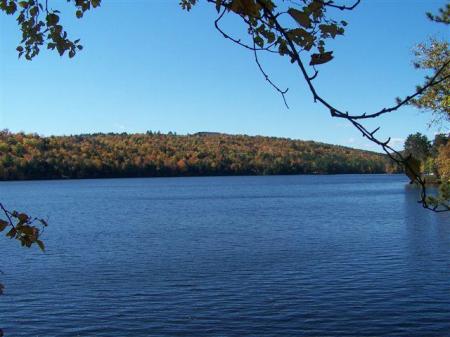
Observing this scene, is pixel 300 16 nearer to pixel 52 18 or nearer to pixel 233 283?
pixel 52 18

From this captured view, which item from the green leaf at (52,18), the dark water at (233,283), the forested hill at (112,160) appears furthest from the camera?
the forested hill at (112,160)

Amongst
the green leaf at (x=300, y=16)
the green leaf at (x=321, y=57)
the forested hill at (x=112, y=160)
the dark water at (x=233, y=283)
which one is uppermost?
the forested hill at (x=112, y=160)

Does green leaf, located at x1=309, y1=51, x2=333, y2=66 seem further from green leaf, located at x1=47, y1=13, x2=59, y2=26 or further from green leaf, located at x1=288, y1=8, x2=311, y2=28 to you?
green leaf, located at x1=47, y1=13, x2=59, y2=26

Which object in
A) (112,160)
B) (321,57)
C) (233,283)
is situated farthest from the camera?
(112,160)

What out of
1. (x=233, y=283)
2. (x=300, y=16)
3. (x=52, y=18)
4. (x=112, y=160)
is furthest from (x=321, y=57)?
(x=112, y=160)

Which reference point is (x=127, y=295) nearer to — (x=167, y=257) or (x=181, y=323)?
(x=181, y=323)

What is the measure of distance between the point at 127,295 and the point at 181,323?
356 centimetres

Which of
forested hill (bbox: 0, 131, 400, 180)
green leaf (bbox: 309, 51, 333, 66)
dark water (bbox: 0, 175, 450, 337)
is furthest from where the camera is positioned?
forested hill (bbox: 0, 131, 400, 180)

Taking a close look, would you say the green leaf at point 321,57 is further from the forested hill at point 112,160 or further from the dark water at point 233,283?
the forested hill at point 112,160

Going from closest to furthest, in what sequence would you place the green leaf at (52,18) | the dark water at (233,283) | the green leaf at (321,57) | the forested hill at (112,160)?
the green leaf at (321,57)
the green leaf at (52,18)
the dark water at (233,283)
the forested hill at (112,160)

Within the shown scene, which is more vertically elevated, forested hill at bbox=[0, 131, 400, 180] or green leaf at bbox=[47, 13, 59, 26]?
forested hill at bbox=[0, 131, 400, 180]

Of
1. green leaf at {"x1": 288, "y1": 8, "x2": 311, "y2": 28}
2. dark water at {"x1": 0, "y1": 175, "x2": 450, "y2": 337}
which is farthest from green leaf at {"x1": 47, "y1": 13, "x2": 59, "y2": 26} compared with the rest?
dark water at {"x1": 0, "y1": 175, "x2": 450, "y2": 337}

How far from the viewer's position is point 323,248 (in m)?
28.2

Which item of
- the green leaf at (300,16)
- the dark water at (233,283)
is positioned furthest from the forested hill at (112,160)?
the green leaf at (300,16)
